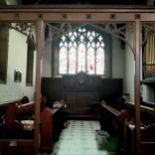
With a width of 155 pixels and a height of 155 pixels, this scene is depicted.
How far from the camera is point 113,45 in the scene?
1332 centimetres

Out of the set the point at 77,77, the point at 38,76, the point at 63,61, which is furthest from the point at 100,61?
the point at 38,76

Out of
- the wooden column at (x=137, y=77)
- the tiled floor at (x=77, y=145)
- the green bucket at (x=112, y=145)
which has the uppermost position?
the wooden column at (x=137, y=77)

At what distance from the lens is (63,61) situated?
1349 centimetres

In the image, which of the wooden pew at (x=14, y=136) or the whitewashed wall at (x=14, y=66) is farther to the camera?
the whitewashed wall at (x=14, y=66)

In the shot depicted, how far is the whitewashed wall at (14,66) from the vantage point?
8.06m

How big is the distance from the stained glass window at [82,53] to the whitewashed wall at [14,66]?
3.46m

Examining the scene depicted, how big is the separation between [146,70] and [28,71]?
5420 mm

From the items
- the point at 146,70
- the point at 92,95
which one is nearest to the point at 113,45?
the point at 92,95

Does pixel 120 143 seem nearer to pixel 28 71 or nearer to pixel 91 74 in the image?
pixel 28 71

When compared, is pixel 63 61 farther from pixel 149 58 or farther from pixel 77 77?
pixel 149 58

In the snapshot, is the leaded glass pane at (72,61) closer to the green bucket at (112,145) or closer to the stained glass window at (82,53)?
the stained glass window at (82,53)

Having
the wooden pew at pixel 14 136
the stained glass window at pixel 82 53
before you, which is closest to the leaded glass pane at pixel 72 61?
the stained glass window at pixel 82 53

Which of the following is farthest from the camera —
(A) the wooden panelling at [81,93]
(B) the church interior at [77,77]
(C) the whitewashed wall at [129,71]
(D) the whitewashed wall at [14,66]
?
(A) the wooden panelling at [81,93]

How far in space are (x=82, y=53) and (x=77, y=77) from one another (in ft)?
5.26
